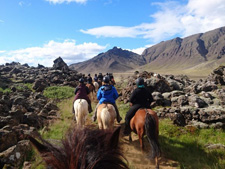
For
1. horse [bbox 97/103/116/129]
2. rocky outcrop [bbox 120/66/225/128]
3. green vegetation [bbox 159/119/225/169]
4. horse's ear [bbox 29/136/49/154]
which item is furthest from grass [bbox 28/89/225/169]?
horse's ear [bbox 29/136/49/154]

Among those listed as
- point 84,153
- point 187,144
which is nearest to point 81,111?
point 187,144

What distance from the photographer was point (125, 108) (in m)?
12.2

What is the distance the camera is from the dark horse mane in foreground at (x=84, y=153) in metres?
1.52

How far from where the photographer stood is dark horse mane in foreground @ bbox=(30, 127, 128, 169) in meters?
1.52

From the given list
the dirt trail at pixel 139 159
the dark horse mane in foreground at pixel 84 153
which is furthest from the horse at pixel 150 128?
the dark horse mane in foreground at pixel 84 153

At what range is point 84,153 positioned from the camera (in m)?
1.54

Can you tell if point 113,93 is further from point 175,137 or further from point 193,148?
point 193,148

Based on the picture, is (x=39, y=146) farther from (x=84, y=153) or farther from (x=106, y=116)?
(x=106, y=116)

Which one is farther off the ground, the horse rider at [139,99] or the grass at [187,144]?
the horse rider at [139,99]

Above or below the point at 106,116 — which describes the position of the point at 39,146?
above

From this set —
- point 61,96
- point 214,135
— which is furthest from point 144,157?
point 61,96

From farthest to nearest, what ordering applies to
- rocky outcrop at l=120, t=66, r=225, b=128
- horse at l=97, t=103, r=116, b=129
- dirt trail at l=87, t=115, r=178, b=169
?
rocky outcrop at l=120, t=66, r=225, b=128, horse at l=97, t=103, r=116, b=129, dirt trail at l=87, t=115, r=178, b=169

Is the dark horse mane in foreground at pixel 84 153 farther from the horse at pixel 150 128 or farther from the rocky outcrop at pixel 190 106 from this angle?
the rocky outcrop at pixel 190 106

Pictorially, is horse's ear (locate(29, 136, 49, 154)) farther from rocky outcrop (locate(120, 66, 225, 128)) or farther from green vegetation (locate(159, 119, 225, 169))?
rocky outcrop (locate(120, 66, 225, 128))
